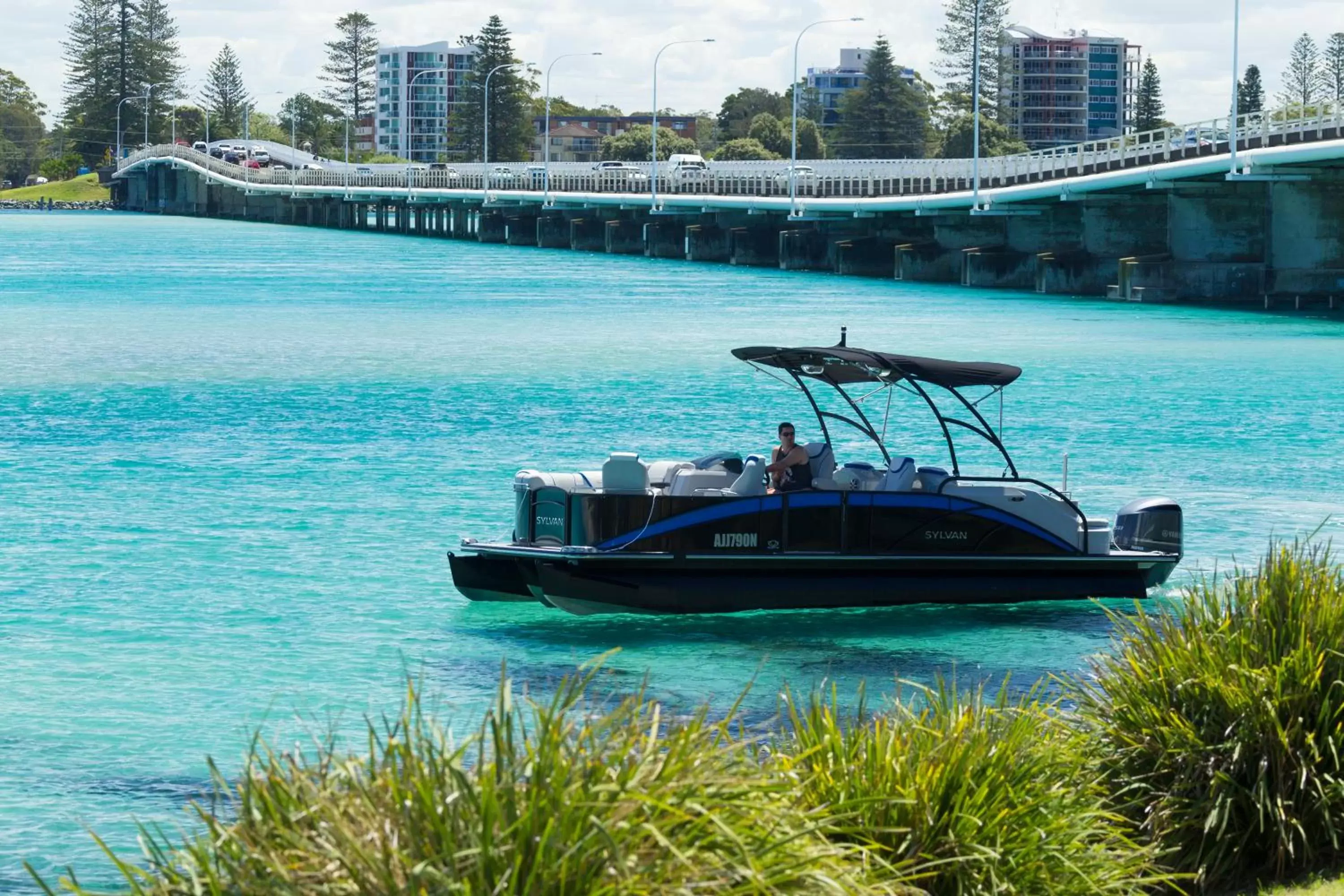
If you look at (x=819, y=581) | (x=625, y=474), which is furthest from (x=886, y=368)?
(x=625, y=474)

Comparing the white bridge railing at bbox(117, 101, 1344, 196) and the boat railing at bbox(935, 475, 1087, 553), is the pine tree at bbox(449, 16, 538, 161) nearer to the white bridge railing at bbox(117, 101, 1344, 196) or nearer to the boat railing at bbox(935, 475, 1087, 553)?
the white bridge railing at bbox(117, 101, 1344, 196)

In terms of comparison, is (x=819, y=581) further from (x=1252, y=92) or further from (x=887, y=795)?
(x=1252, y=92)

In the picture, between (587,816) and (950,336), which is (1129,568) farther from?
(950,336)

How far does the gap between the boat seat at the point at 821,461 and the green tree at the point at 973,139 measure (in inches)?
5763

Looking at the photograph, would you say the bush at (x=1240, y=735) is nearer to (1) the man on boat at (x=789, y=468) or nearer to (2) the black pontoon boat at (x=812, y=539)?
(2) the black pontoon boat at (x=812, y=539)

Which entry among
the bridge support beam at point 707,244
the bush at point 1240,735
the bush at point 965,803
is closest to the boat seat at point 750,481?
the bush at point 1240,735

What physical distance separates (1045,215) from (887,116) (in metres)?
87.7

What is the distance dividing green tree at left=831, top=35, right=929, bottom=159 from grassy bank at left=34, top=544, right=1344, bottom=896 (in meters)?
163

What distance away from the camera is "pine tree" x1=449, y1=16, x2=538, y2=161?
614 feet

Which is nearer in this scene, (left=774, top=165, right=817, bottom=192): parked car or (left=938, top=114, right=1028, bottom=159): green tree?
(left=774, top=165, right=817, bottom=192): parked car

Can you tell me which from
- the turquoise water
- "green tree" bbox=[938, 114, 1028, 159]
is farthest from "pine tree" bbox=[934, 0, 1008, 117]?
the turquoise water

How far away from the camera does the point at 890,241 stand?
328ft

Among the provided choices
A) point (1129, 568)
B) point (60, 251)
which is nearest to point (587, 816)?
point (1129, 568)

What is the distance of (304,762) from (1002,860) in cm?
296
